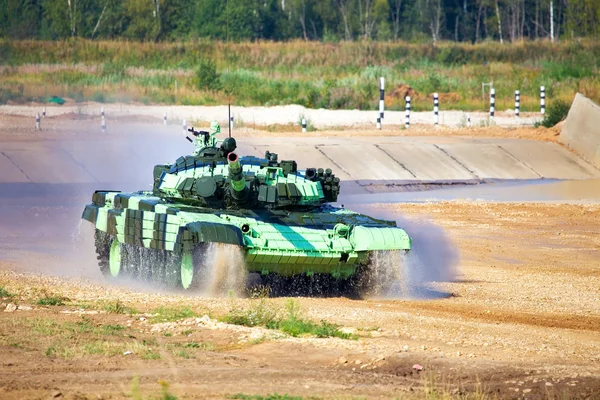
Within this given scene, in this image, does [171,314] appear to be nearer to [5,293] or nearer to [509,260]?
[5,293]

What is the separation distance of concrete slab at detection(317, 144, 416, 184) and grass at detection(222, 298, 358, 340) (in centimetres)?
1753

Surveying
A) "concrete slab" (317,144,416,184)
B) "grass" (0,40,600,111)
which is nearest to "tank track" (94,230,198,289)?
"concrete slab" (317,144,416,184)

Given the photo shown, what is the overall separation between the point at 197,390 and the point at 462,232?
47.9 feet

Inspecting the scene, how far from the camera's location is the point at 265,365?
11.6 meters

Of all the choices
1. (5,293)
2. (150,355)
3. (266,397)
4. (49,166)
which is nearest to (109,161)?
(49,166)

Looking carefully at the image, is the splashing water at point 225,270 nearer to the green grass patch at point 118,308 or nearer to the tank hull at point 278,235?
the tank hull at point 278,235

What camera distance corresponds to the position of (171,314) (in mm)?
14156

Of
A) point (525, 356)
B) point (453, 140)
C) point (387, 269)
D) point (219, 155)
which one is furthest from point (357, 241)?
point (453, 140)

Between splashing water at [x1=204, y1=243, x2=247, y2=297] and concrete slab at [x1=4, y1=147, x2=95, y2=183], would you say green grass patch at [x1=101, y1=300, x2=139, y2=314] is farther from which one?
concrete slab at [x1=4, y1=147, x2=95, y2=183]

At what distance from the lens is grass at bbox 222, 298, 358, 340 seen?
13.1 meters

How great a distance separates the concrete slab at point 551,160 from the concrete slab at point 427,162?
199 centimetres

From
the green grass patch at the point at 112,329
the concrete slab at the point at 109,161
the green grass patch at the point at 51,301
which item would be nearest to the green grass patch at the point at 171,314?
the green grass patch at the point at 112,329

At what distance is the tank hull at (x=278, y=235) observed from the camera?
16203 mm

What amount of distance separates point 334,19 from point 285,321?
238 feet
